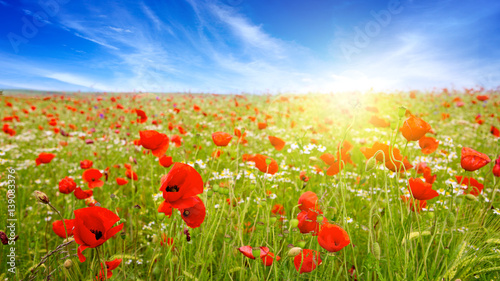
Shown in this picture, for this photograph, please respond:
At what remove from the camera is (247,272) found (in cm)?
173

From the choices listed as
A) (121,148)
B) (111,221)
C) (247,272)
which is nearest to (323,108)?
(121,148)

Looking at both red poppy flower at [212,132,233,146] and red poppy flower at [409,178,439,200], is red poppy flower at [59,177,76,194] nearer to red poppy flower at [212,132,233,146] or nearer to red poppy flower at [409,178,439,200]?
red poppy flower at [212,132,233,146]

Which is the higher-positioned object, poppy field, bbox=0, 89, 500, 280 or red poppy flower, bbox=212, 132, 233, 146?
red poppy flower, bbox=212, 132, 233, 146

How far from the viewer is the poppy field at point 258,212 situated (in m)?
1.35

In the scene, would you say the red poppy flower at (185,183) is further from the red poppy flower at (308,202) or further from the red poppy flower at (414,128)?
the red poppy flower at (414,128)

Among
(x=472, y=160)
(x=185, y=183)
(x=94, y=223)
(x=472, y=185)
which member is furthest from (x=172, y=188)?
→ (x=472, y=185)

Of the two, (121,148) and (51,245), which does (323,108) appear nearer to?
(121,148)

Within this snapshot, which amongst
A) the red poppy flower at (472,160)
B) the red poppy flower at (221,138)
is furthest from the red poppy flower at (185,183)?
the red poppy flower at (472,160)

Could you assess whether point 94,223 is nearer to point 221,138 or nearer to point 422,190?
point 221,138

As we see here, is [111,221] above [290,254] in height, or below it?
above

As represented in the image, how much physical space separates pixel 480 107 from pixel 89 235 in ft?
39.5

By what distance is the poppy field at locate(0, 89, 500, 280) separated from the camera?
135cm

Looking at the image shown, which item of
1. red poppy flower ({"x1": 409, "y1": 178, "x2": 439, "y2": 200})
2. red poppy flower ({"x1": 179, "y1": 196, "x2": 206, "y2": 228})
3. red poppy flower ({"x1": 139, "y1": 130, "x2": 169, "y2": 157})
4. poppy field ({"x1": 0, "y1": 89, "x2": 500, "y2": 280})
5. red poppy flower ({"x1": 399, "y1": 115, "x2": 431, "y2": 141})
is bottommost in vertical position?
poppy field ({"x1": 0, "y1": 89, "x2": 500, "y2": 280})

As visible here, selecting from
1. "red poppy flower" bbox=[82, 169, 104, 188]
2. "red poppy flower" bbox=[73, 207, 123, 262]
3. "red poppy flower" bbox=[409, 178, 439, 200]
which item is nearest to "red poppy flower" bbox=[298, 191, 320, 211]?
"red poppy flower" bbox=[409, 178, 439, 200]
